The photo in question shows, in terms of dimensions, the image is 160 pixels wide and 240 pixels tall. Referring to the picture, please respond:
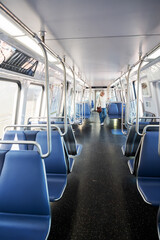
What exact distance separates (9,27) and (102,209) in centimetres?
247

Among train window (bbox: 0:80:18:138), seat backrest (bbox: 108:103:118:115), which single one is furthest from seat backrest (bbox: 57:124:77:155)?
seat backrest (bbox: 108:103:118:115)

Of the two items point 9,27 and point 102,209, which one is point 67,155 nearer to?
point 102,209

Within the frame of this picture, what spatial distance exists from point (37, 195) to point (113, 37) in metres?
2.01

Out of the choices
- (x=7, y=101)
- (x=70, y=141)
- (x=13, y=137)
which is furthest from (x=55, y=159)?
(x=7, y=101)

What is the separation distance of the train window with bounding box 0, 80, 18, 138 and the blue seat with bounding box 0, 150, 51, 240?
219 cm

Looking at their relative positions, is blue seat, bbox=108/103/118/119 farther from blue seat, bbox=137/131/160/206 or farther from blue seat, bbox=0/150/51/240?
blue seat, bbox=0/150/51/240

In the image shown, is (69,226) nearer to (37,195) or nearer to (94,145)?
(37,195)

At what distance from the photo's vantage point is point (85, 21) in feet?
4.97

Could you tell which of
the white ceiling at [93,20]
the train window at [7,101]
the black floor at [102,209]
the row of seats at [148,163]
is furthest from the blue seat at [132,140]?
the train window at [7,101]

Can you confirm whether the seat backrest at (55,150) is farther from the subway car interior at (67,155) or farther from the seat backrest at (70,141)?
the seat backrest at (70,141)

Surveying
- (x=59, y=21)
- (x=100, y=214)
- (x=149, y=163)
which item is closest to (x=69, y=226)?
(x=100, y=214)

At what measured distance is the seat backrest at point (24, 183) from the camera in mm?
1304

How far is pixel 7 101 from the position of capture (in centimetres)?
353

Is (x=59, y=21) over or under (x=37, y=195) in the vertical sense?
over
